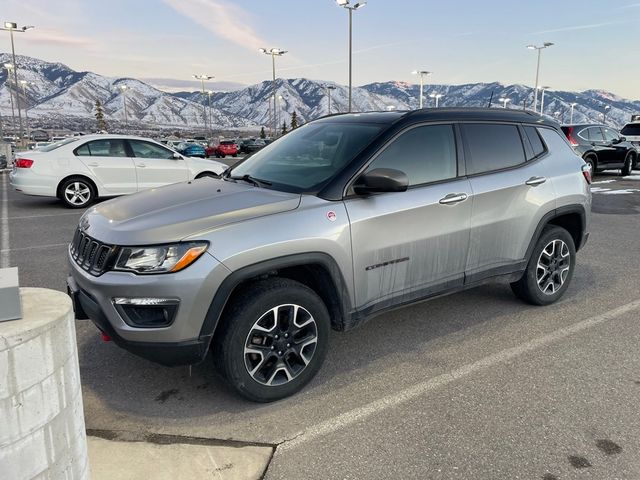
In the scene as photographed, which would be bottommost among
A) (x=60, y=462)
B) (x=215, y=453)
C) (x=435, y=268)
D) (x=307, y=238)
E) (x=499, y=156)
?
(x=215, y=453)

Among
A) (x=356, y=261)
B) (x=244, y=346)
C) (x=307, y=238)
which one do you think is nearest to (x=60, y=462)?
(x=244, y=346)

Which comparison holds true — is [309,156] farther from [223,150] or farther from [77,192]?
[223,150]

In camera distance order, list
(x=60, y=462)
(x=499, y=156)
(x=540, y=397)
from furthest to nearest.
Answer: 1. (x=499, y=156)
2. (x=540, y=397)
3. (x=60, y=462)

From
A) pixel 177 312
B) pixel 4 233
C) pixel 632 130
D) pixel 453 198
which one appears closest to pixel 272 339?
pixel 177 312

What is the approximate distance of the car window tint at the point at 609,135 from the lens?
16.8 m

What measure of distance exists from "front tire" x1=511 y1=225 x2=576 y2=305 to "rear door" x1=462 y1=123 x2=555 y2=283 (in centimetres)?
24

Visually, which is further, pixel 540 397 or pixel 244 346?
pixel 540 397

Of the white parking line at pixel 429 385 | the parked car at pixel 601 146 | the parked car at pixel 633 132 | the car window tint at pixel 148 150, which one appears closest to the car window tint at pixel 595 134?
the parked car at pixel 601 146

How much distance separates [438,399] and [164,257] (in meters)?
1.83

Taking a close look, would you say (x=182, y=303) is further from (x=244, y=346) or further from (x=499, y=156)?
(x=499, y=156)

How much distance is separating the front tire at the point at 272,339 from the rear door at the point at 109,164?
28.7 feet

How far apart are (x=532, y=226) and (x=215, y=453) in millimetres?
3148

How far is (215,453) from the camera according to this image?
8.70 ft

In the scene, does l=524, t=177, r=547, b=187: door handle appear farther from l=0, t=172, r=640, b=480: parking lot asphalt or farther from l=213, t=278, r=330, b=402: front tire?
l=213, t=278, r=330, b=402: front tire
